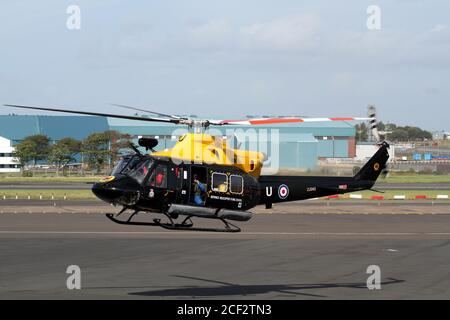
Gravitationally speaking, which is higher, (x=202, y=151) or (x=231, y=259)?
(x=202, y=151)

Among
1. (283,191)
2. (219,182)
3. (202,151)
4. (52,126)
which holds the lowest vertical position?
(283,191)

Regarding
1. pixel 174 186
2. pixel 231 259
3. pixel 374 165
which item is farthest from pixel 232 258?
pixel 174 186

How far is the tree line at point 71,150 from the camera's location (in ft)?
316

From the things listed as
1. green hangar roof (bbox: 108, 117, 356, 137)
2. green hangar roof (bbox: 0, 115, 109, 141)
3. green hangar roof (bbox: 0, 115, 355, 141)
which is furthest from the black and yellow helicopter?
green hangar roof (bbox: 0, 115, 109, 141)

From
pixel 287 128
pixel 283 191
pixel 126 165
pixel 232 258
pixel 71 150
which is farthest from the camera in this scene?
pixel 71 150

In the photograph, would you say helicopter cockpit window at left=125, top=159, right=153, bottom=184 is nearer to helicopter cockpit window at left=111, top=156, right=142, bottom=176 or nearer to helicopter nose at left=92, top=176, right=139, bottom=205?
helicopter cockpit window at left=111, top=156, right=142, bottom=176

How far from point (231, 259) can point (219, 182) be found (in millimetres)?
14396

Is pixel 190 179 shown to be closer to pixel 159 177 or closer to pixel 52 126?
pixel 159 177

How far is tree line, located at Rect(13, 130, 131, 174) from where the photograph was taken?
96188 mm

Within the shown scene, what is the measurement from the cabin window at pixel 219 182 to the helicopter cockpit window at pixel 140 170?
2279 millimetres

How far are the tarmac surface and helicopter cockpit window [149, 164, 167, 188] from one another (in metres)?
7.00

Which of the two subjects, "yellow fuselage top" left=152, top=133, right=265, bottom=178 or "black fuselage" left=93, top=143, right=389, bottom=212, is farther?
"yellow fuselage top" left=152, top=133, right=265, bottom=178

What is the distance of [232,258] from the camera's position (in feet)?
128
